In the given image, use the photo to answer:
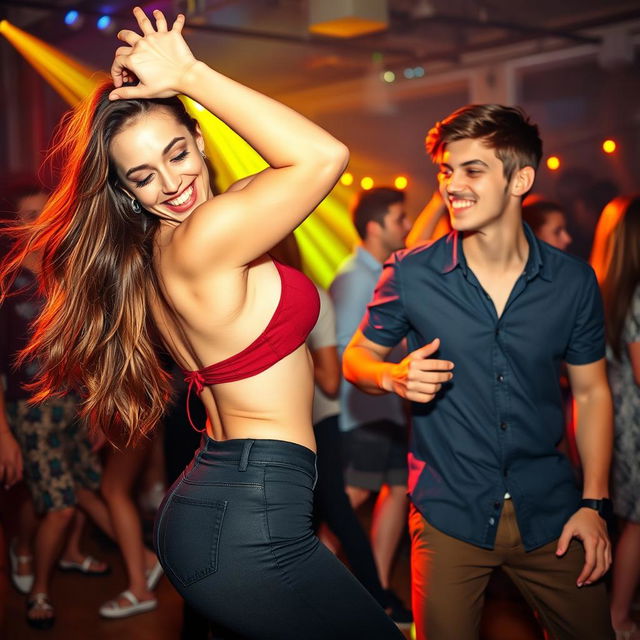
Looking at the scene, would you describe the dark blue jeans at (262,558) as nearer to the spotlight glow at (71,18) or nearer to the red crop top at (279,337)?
the red crop top at (279,337)

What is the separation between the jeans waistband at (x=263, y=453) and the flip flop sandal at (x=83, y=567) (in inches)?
110

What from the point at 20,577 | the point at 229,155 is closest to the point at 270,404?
the point at 20,577

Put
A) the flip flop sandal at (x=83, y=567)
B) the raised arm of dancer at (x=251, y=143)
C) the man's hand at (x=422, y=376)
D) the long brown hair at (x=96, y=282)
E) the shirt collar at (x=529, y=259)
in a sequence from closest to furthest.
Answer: the raised arm of dancer at (x=251, y=143)
the long brown hair at (x=96, y=282)
the man's hand at (x=422, y=376)
the shirt collar at (x=529, y=259)
the flip flop sandal at (x=83, y=567)

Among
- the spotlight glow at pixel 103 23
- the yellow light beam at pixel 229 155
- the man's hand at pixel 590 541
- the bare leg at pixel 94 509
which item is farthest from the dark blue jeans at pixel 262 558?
the spotlight glow at pixel 103 23

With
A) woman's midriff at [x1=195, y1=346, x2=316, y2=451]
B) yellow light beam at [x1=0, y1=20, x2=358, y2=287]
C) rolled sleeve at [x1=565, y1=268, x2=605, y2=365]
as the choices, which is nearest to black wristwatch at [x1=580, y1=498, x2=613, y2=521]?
rolled sleeve at [x1=565, y1=268, x2=605, y2=365]

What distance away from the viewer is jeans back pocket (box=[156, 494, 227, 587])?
1.63m

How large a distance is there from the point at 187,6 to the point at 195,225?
587 centimetres

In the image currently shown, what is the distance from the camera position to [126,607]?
3.65m

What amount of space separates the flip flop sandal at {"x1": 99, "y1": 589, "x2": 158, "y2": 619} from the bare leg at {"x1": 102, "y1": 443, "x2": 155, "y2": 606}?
2 cm

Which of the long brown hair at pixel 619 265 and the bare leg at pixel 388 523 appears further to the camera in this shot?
the bare leg at pixel 388 523

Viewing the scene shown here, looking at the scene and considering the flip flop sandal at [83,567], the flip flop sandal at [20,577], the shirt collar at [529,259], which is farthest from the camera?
the flip flop sandal at [83,567]

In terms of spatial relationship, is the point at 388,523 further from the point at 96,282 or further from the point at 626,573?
the point at 96,282

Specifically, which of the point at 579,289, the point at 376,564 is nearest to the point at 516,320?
the point at 579,289

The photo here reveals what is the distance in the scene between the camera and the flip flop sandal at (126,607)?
11.9 feet
